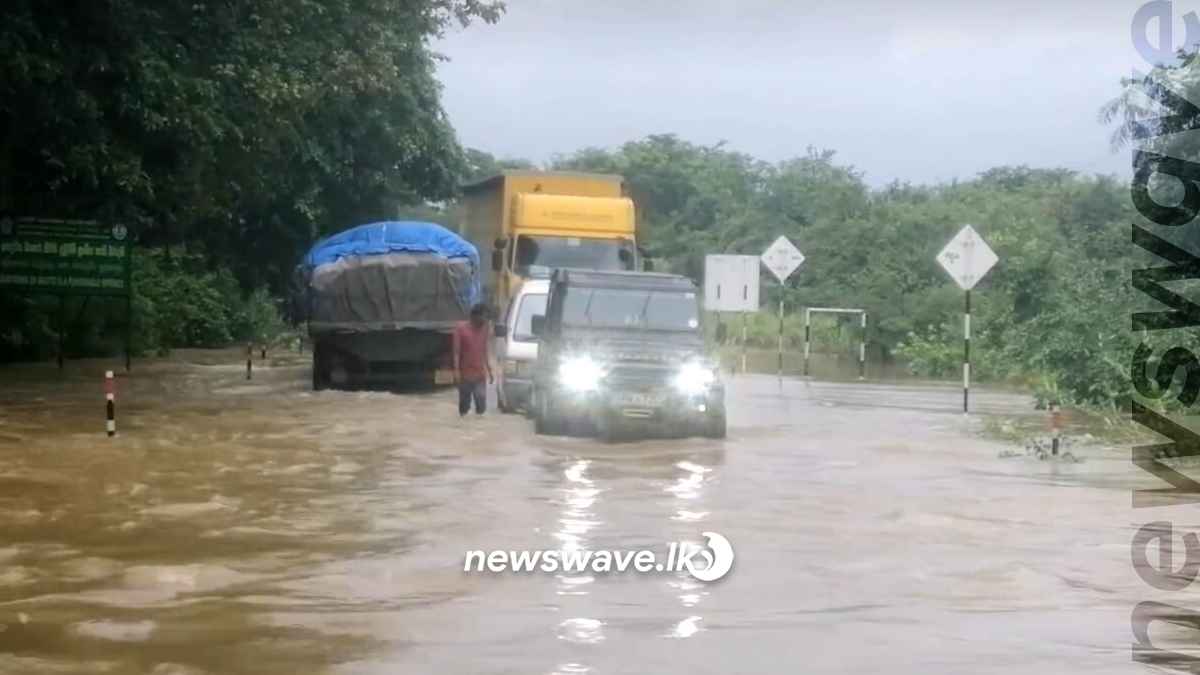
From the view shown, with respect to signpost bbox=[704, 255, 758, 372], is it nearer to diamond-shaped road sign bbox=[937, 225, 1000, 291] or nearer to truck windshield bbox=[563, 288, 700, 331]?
diamond-shaped road sign bbox=[937, 225, 1000, 291]

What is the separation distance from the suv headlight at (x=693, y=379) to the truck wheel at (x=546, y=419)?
4.87 feet

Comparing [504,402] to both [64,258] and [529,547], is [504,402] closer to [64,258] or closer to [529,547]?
[64,258]

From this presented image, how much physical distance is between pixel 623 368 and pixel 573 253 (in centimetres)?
911

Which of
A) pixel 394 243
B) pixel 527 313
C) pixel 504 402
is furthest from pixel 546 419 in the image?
pixel 394 243

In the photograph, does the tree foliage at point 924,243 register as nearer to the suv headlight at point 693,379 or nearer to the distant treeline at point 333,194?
the distant treeline at point 333,194

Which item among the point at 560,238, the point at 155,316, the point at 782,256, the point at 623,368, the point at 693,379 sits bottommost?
the point at 693,379

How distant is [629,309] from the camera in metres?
20.4

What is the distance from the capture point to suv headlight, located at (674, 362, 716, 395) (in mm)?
19094

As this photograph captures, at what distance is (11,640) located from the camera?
8.77 m

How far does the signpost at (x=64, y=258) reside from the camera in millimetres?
28000

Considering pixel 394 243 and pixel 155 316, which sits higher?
pixel 394 243

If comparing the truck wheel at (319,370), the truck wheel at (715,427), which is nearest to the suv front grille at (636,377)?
the truck wheel at (715,427)

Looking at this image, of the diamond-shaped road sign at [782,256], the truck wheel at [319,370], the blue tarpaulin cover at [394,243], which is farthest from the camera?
the diamond-shaped road sign at [782,256]

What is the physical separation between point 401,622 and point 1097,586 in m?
4.61
